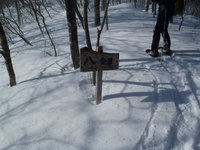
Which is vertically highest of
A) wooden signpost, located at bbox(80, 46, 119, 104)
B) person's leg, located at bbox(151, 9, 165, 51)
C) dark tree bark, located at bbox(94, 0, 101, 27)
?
dark tree bark, located at bbox(94, 0, 101, 27)

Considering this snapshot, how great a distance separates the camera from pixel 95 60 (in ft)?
5.83

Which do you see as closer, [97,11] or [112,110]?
[112,110]

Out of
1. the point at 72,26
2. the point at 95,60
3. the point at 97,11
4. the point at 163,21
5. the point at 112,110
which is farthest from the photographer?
the point at 97,11

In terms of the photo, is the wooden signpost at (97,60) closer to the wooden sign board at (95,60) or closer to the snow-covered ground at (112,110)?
the wooden sign board at (95,60)

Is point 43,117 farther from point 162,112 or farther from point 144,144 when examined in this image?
point 162,112

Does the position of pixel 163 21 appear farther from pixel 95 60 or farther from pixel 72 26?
pixel 95 60

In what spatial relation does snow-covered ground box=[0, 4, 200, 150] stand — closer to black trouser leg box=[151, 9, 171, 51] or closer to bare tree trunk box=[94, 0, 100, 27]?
black trouser leg box=[151, 9, 171, 51]

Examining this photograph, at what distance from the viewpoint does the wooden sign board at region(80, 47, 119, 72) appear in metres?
1.68

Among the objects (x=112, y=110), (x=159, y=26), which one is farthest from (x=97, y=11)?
(x=112, y=110)

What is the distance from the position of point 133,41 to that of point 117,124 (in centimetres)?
349

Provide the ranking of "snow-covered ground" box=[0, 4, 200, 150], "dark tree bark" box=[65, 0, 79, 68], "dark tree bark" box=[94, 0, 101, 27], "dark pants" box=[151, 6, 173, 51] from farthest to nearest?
"dark tree bark" box=[94, 0, 101, 27], "dark pants" box=[151, 6, 173, 51], "dark tree bark" box=[65, 0, 79, 68], "snow-covered ground" box=[0, 4, 200, 150]

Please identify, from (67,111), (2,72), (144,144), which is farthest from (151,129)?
(2,72)

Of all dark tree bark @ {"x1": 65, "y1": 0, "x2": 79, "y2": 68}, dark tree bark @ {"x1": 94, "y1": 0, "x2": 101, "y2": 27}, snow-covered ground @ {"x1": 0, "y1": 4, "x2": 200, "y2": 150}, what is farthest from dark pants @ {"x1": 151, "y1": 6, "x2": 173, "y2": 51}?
dark tree bark @ {"x1": 94, "y1": 0, "x2": 101, "y2": 27}

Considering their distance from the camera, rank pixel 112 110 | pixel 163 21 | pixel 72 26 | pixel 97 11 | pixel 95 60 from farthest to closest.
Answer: pixel 97 11 → pixel 163 21 → pixel 72 26 → pixel 112 110 → pixel 95 60
